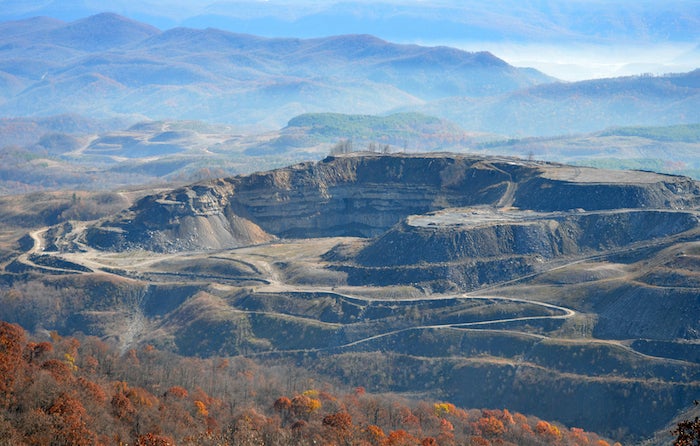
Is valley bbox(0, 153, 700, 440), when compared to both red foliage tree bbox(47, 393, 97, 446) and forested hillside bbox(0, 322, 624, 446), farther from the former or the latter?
red foliage tree bbox(47, 393, 97, 446)

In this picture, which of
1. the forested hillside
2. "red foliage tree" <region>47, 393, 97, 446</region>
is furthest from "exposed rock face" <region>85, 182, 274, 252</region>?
"red foliage tree" <region>47, 393, 97, 446</region>

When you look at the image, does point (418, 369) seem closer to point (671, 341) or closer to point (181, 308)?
point (671, 341)

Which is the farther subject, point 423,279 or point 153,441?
point 423,279

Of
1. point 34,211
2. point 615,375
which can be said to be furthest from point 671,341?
point 34,211

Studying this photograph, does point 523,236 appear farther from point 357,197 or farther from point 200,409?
point 200,409

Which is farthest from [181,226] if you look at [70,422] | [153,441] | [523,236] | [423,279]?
[153,441]

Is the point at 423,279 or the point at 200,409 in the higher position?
the point at 423,279

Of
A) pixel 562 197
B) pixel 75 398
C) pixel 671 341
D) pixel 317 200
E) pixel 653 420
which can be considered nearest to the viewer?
pixel 75 398

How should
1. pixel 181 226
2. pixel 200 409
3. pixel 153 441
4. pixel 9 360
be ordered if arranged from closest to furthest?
pixel 153 441
pixel 9 360
pixel 200 409
pixel 181 226
